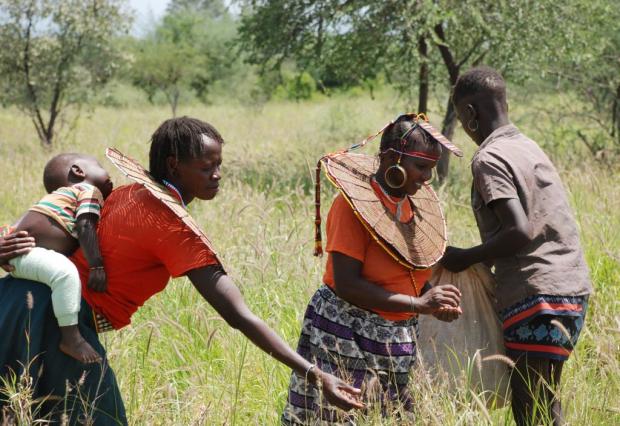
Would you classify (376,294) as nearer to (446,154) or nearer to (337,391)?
(337,391)

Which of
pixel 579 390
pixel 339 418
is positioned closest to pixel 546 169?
pixel 579 390

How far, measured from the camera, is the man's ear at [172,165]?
2.26 m

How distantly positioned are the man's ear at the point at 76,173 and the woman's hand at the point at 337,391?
995 millimetres

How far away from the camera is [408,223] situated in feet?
8.82

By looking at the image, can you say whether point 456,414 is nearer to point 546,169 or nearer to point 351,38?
point 546,169

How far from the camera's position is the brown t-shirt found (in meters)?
2.75

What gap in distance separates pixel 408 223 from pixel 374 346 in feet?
1.44

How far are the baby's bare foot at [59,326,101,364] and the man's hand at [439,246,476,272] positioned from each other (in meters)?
1.33

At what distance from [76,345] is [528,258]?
157cm

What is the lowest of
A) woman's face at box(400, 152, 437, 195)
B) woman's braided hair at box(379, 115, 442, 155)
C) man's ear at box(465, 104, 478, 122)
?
woman's face at box(400, 152, 437, 195)

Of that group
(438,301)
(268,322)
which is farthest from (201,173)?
(268,322)

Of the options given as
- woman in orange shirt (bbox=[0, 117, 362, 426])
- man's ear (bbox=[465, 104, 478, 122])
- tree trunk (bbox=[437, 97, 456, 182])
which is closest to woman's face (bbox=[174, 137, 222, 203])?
woman in orange shirt (bbox=[0, 117, 362, 426])

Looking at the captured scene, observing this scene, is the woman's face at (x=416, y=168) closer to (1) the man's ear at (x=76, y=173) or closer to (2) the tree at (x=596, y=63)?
(1) the man's ear at (x=76, y=173)

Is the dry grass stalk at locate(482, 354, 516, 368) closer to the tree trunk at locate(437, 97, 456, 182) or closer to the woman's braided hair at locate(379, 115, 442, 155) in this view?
the woman's braided hair at locate(379, 115, 442, 155)
